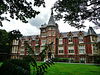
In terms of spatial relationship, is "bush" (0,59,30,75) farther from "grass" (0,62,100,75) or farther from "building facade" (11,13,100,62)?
"building facade" (11,13,100,62)

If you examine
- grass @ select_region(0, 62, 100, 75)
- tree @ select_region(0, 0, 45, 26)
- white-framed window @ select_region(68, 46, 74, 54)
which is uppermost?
tree @ select_region(0, 0, 45, 26)

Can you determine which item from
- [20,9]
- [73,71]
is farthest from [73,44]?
[20,9]

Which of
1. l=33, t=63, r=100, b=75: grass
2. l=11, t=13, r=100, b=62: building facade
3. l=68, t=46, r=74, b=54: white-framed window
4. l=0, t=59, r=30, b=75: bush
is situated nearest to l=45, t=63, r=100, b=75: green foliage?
l=33, t=63, r=100, b=75: grass

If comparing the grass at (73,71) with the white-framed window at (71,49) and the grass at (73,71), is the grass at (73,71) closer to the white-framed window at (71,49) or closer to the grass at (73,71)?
the grass at (73,71)

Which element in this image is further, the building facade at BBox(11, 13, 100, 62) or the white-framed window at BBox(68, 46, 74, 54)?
the white-framed window at BBox(68, 46, 74, 54)

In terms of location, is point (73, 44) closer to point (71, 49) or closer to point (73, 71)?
point (71, 49)

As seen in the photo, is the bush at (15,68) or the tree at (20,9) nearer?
the bush at (15,68)

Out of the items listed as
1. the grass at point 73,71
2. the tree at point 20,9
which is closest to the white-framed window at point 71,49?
the grass at point 73,71

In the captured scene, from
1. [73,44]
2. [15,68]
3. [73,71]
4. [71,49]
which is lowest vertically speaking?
[73,71]

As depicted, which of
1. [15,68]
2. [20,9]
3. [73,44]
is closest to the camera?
[15,68]

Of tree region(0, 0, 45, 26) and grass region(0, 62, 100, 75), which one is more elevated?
tree region(0, 0, 45, 26)

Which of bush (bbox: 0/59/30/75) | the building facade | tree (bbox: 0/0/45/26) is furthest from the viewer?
the building facade

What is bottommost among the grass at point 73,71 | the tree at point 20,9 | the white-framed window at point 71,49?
the grass at point 73,71

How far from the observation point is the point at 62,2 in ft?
23.4
